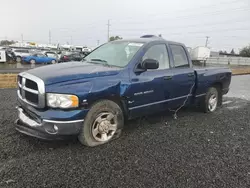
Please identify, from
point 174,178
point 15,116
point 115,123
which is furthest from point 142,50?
point 15,116

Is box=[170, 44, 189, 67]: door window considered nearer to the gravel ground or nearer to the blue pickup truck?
the blue pickup truck

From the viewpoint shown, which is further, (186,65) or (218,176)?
(186,65)

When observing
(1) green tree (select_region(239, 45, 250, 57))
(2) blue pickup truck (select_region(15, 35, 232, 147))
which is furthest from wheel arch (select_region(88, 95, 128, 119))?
(1) green tree (select_region(239, 45, 250, 57))

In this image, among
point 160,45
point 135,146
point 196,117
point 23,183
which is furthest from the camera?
point 196,117

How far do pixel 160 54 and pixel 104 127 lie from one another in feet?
6.51

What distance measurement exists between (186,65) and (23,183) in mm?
4050

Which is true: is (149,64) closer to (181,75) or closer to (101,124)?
(181,75)

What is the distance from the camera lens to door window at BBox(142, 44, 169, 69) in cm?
428

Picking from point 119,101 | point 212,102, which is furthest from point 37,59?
point 119,101

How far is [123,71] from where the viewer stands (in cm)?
369

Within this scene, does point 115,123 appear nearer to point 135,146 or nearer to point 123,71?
point 135,146

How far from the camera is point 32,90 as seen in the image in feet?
10.6

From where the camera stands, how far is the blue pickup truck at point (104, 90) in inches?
121

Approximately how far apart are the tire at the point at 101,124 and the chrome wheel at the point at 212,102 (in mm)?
3202
